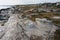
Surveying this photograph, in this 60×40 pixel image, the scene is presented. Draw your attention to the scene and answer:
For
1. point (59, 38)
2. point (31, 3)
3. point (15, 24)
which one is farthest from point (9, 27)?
point (31, 3)

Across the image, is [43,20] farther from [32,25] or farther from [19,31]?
[19,31]

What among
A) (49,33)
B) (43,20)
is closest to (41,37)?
(49,33)

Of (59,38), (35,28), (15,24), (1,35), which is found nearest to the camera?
(59,38)

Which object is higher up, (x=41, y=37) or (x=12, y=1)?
(x=12, y=1)

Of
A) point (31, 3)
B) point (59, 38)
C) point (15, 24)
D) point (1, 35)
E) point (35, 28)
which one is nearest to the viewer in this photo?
point (59, 38)

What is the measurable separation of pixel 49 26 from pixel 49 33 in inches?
6.7

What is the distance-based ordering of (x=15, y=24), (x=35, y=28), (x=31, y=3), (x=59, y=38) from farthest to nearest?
A: (x=31, y=3), (x=15, y=24), (x=35, y=28), (x=59, y=38)

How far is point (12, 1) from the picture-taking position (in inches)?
106

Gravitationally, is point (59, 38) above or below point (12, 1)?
below

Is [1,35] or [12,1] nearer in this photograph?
[1,35]

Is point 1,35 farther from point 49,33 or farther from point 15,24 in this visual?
point 49,33

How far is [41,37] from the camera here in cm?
127

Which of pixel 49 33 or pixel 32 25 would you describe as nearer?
pixel 49 33

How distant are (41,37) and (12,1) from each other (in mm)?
1623
